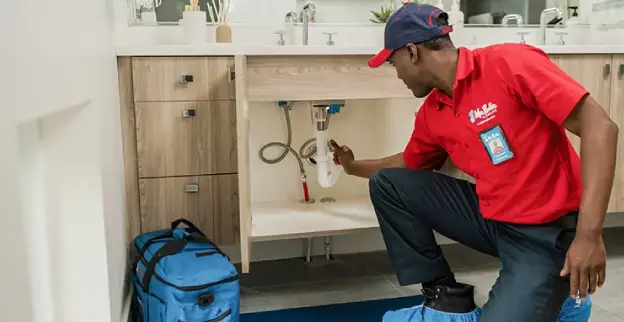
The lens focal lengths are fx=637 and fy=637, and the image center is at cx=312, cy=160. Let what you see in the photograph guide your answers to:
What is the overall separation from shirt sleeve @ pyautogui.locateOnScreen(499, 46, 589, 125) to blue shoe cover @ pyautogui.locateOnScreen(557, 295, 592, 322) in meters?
0.59

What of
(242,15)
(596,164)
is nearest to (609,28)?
(242,15)

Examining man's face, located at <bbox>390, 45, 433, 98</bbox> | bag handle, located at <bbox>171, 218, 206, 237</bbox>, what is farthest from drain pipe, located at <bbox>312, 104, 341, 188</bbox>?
man's face, located at <bbox>390, 45, 433, 98</bbox>

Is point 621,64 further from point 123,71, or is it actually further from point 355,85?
point 123,71

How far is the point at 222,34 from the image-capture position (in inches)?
103

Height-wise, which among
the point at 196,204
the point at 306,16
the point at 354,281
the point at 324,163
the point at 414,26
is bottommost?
the point at 354,281

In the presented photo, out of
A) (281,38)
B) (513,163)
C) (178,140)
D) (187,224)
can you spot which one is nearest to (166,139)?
(178,140)

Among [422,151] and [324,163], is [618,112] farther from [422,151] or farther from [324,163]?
[324,163]

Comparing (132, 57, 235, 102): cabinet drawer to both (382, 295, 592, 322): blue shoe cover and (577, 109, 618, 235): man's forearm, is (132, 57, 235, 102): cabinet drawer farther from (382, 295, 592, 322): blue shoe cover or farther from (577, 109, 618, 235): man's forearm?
(577, 109, 618, 235): man's forearm

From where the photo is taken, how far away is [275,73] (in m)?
2.18

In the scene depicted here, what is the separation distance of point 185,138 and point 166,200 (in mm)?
241

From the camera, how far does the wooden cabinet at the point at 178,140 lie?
2289mm

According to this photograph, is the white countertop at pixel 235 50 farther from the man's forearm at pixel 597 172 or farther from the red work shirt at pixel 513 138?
the man's forearm at pixel 597 172

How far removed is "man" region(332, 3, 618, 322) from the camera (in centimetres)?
145

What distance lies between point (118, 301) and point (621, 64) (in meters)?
2.22
